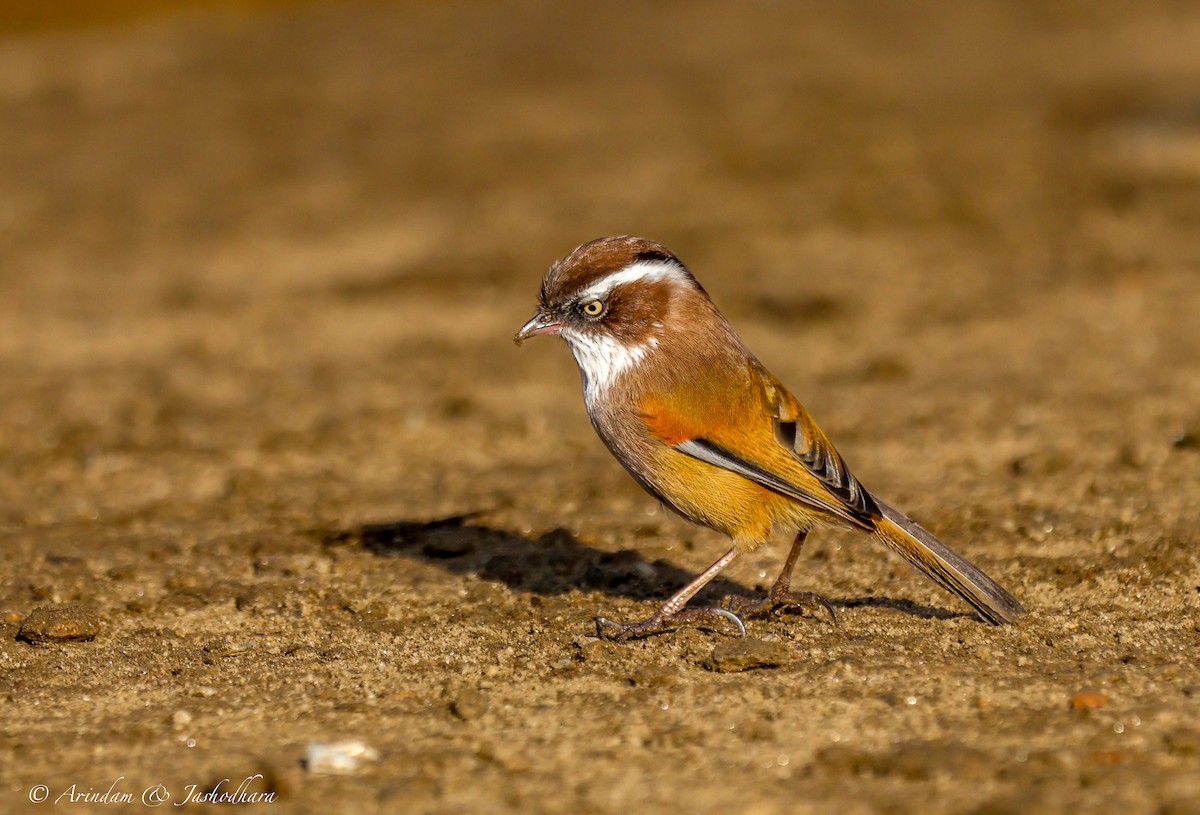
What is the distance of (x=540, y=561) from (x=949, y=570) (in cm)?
200

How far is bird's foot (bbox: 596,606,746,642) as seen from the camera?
534 cm

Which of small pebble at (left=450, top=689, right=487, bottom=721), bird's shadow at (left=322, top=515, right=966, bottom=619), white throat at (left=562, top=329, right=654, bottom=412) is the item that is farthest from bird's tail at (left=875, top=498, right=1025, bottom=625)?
small pebble at (left=450, top=689, right=487, bottom=721)

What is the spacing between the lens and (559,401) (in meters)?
9.19

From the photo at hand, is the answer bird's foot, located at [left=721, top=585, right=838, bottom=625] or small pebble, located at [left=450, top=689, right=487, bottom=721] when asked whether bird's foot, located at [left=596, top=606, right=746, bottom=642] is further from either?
small pebble, located at [left=450, top=689, right=487, bottom=721]

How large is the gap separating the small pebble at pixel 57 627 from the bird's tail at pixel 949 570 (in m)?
3.28

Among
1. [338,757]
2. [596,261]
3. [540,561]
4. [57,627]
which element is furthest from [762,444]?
[57,627]

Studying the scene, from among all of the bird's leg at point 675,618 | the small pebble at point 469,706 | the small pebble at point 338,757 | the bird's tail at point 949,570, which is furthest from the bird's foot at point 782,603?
the small pebble at point 338,757

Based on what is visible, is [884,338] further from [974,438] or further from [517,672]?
[517,672]

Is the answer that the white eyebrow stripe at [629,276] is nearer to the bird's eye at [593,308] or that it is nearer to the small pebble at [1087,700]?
the bird's eye at [593,308]

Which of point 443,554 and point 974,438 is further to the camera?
point 974,438

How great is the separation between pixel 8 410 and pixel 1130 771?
7.53 metres

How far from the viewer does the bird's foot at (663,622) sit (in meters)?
5.34

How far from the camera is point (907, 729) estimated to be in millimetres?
4422

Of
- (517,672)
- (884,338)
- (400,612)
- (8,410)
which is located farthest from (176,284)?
(517,672)
